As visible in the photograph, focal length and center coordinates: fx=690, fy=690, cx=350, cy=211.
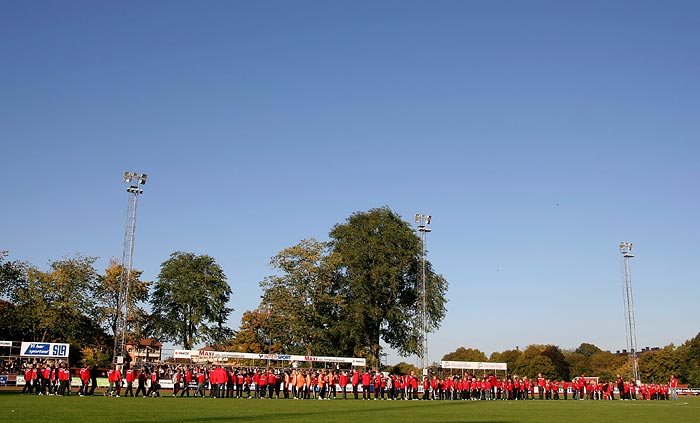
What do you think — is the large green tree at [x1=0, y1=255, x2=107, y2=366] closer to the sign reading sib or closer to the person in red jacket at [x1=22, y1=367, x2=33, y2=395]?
the sign reading sib

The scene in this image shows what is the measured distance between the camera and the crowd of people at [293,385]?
34594 millimetres

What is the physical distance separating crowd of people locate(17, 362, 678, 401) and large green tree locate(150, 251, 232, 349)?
24.6 metres

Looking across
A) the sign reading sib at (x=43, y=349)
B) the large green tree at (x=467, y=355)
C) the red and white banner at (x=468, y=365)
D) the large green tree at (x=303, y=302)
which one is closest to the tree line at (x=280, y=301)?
the large green tree at (x=303, y=302)

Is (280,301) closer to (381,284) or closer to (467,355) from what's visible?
(381,284)

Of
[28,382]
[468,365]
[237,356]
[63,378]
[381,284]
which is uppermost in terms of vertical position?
[381,284]

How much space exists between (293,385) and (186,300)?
43835 millimetres

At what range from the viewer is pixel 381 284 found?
70250mm

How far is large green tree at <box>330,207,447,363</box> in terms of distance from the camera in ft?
227

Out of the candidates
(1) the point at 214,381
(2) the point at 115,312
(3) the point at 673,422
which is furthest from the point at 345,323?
(3) the point at 673,422

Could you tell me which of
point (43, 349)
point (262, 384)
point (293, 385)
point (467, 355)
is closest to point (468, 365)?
point (293, 385)

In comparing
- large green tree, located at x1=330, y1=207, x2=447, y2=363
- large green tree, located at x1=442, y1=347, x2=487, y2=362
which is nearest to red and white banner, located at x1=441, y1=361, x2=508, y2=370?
large green tree, located at x1=330, y1=207, x2=447, y2=363

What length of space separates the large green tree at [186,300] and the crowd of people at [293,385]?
24642 millimetres

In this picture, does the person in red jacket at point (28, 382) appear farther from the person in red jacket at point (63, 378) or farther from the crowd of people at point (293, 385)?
A: the person in red jacket at point (63, 378)

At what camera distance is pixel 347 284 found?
71.0 m
